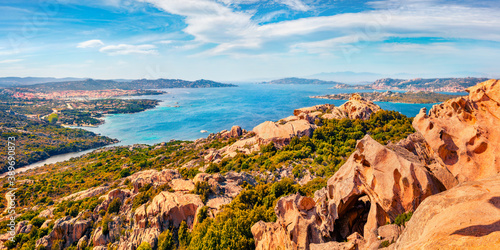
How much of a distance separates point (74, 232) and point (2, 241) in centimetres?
793

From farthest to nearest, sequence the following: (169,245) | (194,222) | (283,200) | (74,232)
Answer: (74,232)
(194,222)
(169,245)
(283,200)

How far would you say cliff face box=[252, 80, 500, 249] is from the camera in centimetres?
639

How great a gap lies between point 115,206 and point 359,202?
2197cm

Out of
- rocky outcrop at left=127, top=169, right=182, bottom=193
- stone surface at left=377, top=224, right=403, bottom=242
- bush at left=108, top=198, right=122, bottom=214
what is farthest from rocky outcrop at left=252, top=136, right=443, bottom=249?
bush at left=108, top=198, right=122, bottom=214

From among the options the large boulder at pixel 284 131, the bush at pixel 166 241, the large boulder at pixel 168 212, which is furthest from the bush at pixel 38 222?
the large boulder at pixel 284 131

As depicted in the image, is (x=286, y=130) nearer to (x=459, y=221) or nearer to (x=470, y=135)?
(x=470, y=135)

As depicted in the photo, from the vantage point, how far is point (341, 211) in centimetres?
1121

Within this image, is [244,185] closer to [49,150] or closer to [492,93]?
[492,93]

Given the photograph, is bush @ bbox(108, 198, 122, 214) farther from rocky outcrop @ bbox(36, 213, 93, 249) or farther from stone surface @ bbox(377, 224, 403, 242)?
stone surface @ bbox(377, 224, 403, 242)

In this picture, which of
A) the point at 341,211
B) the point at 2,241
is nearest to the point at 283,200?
the point at 341,211

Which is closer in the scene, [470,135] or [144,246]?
[470,135]

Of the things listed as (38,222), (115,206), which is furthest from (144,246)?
(38,222)

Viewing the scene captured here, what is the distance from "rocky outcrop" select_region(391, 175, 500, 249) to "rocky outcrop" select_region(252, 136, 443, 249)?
206cm

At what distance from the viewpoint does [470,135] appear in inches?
388
